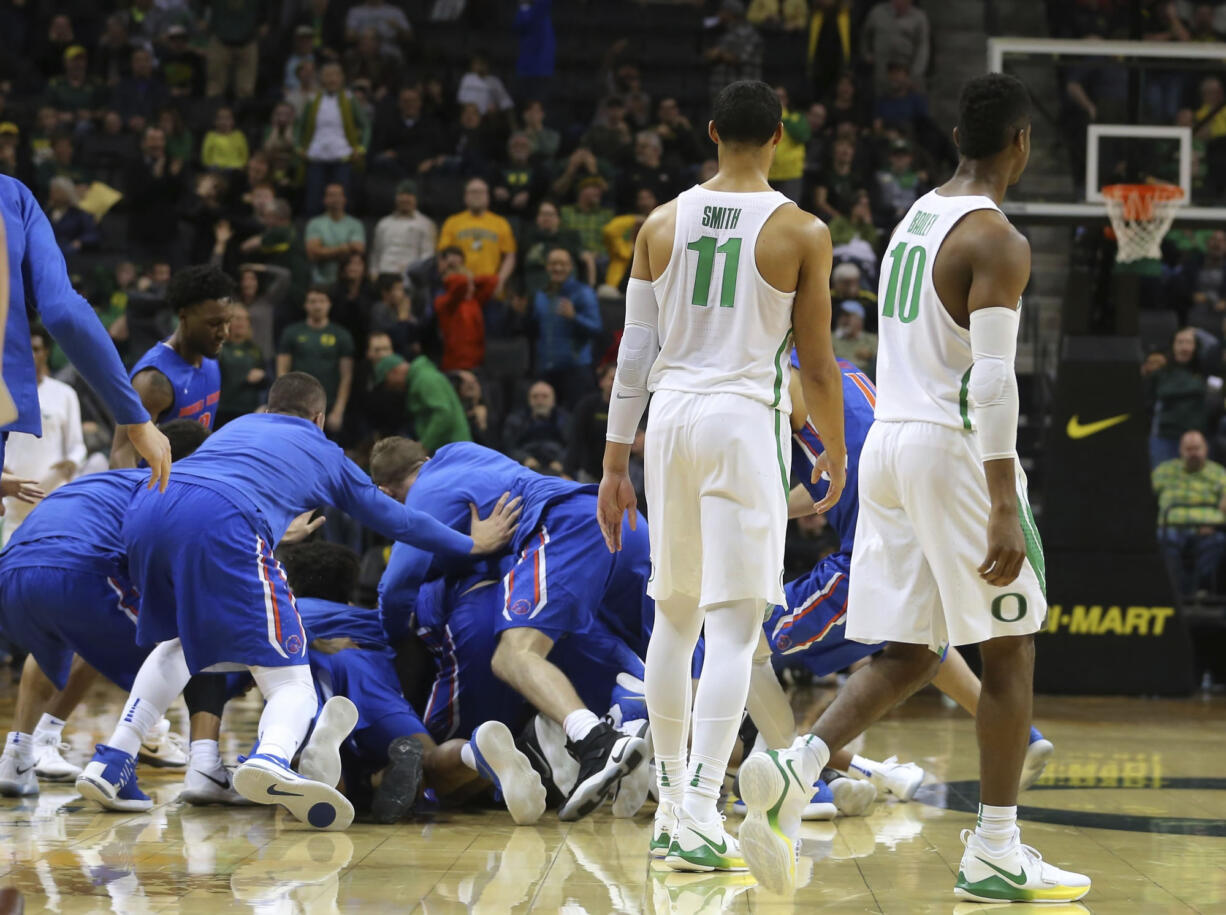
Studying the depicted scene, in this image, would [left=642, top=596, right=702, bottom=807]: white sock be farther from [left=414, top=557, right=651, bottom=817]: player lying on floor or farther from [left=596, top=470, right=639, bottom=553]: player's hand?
[left=414, top=557, right=651, bottom=817]: player lying on floor

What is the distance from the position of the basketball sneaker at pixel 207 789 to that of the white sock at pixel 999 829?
113 inches

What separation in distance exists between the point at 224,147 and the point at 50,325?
12024 mm

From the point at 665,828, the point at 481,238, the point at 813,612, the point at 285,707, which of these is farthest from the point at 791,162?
the point at 665,828

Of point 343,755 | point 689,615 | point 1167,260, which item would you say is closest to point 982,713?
point 689,615

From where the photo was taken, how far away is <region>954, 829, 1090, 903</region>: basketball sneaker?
4082 millimetres

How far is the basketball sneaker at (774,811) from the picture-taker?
4.01 metres

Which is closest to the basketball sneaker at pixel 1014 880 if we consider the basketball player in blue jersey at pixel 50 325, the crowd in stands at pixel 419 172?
the basketball player in blue jersey at pixel 50 325

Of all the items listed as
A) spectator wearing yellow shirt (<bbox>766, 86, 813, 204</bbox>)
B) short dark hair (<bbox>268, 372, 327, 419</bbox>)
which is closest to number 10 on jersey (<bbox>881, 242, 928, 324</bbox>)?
short dark hair (<bbox>268, 372, 327, 419</bbox>)

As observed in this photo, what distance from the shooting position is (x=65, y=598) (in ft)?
19.2

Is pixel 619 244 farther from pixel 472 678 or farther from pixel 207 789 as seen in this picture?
pixel 207 789

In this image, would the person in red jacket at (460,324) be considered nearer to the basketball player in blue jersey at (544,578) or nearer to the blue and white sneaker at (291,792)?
the basketball player in blue jersey at (544,578)

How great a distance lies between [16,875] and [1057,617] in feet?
25.7

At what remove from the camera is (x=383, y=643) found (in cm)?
617

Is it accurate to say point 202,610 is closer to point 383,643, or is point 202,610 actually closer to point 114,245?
point 383,643
